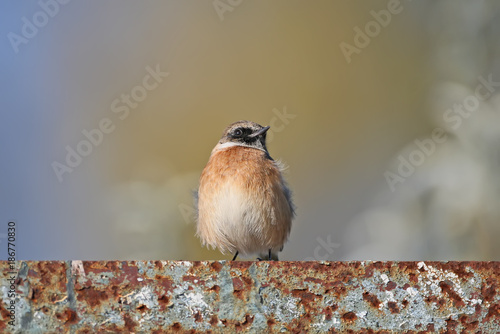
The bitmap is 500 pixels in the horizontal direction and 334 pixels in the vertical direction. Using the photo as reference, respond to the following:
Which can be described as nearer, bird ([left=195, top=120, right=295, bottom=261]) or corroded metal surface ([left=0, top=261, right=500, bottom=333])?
corroded metal surface ([left=0, top=261, right=500, bottom=333])

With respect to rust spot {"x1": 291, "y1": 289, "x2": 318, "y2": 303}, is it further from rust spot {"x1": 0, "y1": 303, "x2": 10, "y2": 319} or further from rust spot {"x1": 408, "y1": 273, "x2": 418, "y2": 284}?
rust spot {"x1": 0, "y1": 303, "x2": 10, "y2": 319}

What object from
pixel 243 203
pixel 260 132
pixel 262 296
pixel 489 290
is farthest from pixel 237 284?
pixel 260 132

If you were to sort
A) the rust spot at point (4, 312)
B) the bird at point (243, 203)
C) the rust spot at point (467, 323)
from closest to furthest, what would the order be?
1. the rust spot at point (4, 312)
2. the rust spot at point (467, 323)
3. the bird at point (243, 203)

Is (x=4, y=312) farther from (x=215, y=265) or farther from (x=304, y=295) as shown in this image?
(x=304, y=295)

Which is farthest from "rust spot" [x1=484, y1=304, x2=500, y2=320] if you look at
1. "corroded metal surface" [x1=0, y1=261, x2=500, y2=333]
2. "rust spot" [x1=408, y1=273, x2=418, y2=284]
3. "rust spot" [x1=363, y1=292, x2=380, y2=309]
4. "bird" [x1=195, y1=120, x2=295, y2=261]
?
"bird" [x1=195, y1=120, x2=295, y2=261]

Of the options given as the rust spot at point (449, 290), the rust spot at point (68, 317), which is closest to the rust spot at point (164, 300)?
the rust spot at point (68, 317)

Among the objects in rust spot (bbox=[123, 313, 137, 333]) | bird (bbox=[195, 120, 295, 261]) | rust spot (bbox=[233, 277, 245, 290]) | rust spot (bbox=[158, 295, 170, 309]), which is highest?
bird (bbox=[195, 120, 295, 261])

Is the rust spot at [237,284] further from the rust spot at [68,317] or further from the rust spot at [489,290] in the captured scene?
the rust spot at [489,290]

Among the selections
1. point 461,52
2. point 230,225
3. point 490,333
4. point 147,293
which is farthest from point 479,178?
point 147,293
